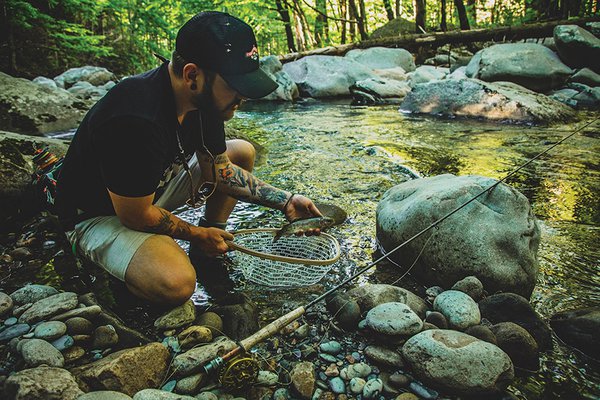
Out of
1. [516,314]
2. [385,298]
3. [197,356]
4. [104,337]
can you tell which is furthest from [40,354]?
[516,314]

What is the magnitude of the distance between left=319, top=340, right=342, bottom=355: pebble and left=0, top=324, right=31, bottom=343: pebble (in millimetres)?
1756

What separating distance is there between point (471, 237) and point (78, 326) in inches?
107

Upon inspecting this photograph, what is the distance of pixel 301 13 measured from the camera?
74.5 feet

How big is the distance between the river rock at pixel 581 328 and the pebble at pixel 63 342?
→ 2932mm

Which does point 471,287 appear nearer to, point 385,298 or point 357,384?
point 385,298

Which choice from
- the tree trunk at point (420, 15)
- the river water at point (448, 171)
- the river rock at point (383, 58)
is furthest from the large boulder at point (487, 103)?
the tree trunk at point (420, 15)

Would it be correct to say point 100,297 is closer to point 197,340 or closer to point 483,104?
point 197,340

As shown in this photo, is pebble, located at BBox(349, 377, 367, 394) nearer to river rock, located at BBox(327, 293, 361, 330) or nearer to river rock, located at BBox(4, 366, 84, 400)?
river rock, located at BBox(327, 293, 361, 330)

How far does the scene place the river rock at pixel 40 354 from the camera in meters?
1.91

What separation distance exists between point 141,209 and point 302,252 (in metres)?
1.41

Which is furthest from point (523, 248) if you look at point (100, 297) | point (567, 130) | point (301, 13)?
point (301, 13)

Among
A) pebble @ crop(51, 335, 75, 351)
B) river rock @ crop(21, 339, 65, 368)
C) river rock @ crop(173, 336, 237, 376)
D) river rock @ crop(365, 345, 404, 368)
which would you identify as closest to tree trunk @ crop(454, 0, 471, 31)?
river rock @ crop(365, 345, 404, 368)

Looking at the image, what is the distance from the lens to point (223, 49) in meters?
2.26

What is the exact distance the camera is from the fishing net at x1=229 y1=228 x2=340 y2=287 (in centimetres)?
289
